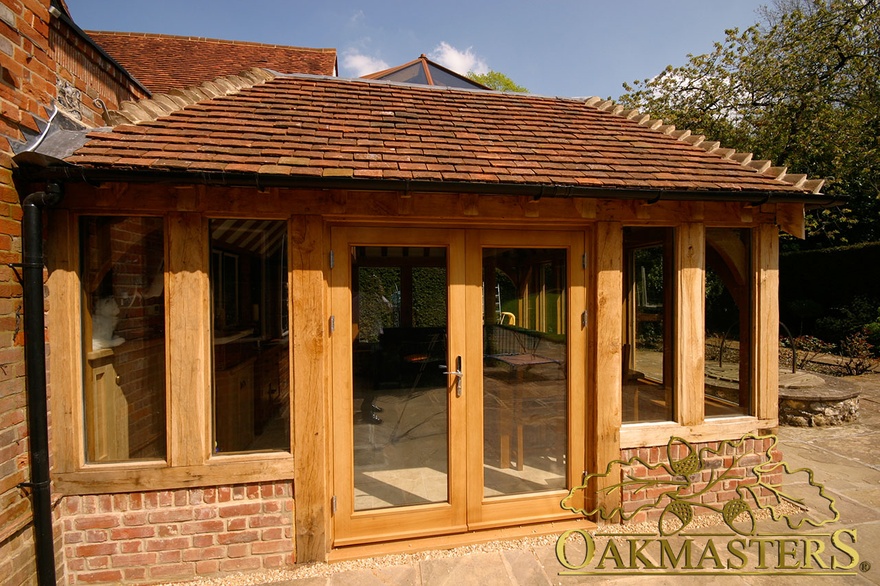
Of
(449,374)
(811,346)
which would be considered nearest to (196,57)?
(449,374)

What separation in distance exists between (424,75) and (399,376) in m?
5.61

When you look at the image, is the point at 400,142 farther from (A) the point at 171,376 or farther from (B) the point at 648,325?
(B) the point at 648,325

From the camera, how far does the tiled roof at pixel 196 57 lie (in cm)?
804

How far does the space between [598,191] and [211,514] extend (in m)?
4.08

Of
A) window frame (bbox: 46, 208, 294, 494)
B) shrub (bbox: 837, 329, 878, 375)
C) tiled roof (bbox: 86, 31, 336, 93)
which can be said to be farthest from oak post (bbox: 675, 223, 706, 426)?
shrub (bbox: 837, 329, 878, 375)

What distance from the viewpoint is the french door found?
11.9 feet

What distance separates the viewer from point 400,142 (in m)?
3.93

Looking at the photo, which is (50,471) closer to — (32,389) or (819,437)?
(32,389)

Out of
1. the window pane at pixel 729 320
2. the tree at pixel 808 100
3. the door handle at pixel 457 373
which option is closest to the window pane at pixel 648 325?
the window pane at pixel 729 320

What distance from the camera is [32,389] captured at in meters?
2.92

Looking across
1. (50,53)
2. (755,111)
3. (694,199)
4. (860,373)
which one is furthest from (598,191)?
(755,111)

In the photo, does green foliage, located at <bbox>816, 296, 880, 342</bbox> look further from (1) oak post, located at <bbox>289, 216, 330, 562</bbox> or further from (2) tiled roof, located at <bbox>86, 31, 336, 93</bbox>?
(2) tiled roof, located at <bbox>86, 31, 336, 93</bbox>

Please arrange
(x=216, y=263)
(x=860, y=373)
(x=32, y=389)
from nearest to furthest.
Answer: (x=32, y=389) → (x=216, y=263) → (x=860, y=373)

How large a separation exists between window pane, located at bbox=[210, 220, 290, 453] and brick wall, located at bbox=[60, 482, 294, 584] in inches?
16.5
